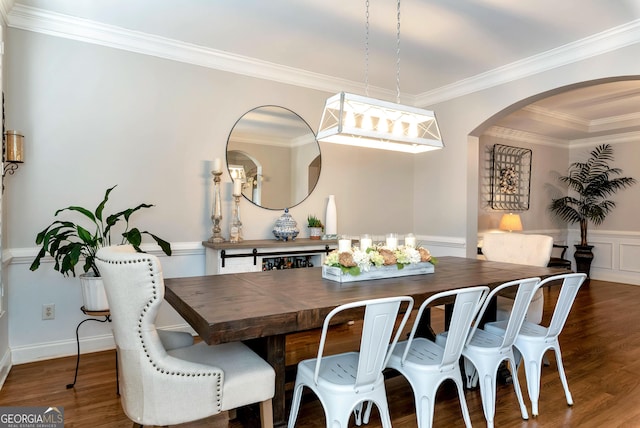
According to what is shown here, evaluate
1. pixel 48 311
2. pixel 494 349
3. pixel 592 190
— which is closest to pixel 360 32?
pixel 494 349

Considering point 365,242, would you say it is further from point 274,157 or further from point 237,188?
point 274,157

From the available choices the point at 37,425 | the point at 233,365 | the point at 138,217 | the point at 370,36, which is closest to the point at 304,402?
the point at 233,365

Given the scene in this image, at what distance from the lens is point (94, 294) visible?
2598 mm

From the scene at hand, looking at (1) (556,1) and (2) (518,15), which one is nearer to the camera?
(1) (556,1)

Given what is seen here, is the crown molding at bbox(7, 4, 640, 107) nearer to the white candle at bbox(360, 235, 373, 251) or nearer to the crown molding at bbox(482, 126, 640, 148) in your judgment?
the crown molding at bbox(482, 126, 640, 148)

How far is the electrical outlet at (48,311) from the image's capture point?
9.98 feet

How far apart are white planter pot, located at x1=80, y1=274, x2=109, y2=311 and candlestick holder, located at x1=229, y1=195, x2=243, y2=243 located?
124 cm

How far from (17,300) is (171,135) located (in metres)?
1.76

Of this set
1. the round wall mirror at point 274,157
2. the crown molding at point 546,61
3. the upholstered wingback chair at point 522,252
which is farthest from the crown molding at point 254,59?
the upholstered wingback chair at point 522,252

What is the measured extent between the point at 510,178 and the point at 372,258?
4830 mm

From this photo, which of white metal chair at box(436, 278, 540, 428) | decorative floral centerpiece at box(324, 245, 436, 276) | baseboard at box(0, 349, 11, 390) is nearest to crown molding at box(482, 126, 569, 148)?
decorative floral centerpiece at box(324, 245, 436, 276)

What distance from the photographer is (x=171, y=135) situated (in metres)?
3.55

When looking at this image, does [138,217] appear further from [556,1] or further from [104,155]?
[556,1]

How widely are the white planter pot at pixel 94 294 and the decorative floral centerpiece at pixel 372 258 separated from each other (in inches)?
59.6
